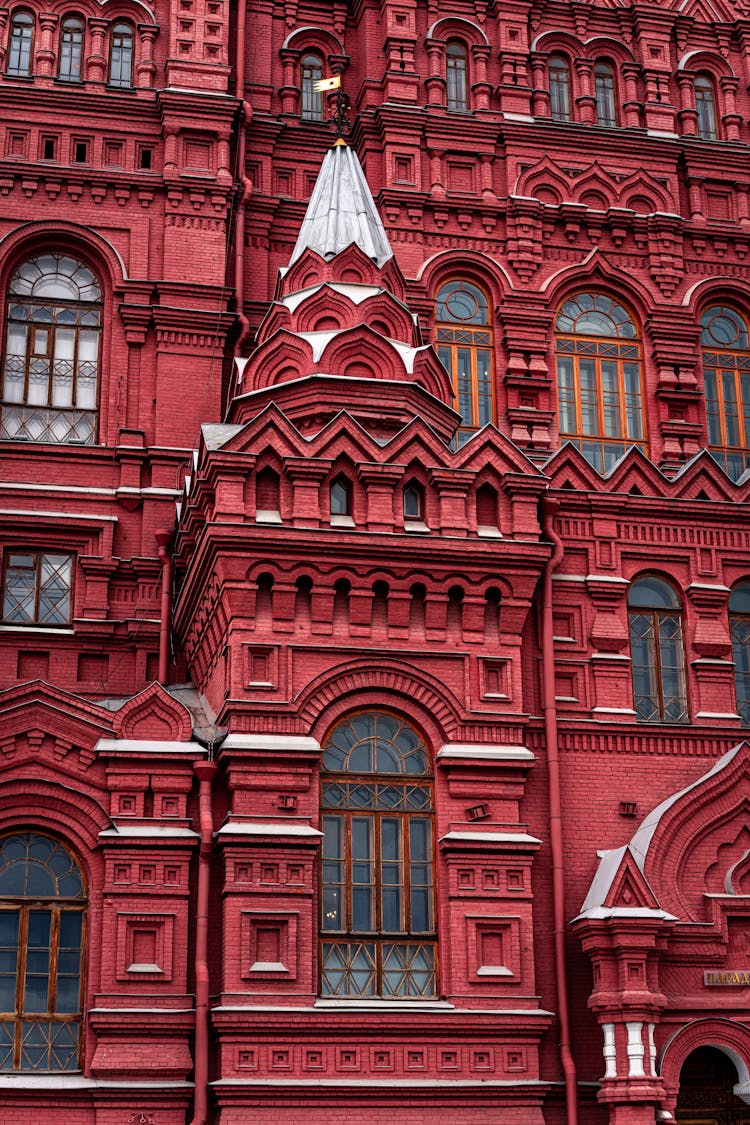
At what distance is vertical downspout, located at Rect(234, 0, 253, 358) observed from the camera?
74.0ft

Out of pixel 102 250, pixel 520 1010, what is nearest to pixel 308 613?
pixel 520 1010

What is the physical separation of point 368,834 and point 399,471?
3916mm

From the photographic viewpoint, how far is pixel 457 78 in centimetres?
2538

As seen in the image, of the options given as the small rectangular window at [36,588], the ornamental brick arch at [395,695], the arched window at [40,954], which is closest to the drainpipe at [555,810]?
the ornamental brick arch at [395,695]

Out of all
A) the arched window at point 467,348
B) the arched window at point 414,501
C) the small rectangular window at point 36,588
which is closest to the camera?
the arched window at point 414,501

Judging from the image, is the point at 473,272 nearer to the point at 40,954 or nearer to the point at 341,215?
the point at 341,215

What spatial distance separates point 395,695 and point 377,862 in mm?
1777

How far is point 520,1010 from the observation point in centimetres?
1717

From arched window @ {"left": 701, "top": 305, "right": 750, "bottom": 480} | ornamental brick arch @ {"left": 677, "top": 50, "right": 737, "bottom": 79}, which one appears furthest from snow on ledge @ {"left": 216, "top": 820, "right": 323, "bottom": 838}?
ornamental brick arch @ {"left": 677, "top": 50, "right": 737, "bottom": 79}

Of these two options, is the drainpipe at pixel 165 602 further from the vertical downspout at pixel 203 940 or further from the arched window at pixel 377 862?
the arched window at pixel 377 862

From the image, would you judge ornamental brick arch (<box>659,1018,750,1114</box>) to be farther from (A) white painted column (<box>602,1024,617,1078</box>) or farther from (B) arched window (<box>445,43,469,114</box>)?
(B) arched window (<box>445,43,469,114</box>)

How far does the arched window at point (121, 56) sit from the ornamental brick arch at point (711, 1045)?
48.9 ft

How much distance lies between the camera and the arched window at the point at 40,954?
16891 mm

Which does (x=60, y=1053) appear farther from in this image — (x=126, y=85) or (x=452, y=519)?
(x=126, y=85)
